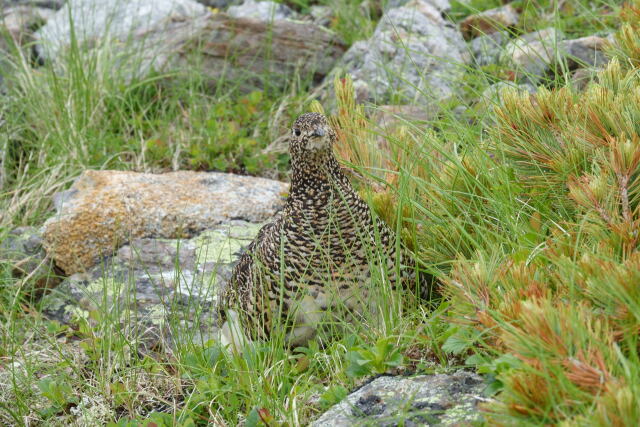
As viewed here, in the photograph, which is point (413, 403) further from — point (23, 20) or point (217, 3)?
point (217, 3)

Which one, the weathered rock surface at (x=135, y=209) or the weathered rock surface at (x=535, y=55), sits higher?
the weathered rock surface at (x=535, y=55)

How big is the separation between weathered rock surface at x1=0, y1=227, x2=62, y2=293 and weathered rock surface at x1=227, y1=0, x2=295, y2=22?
A: 3.29 metres

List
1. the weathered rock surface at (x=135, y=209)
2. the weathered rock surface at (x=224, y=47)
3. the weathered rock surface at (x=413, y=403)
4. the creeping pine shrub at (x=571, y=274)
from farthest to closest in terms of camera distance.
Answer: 1. the weathered rock surface at (x=224, y=47)
2. the weathered rock surface at (x=135, y=209)
3. the weathered rock surface at (x=413, y=403)
4. the creeping pine shrub at (x=571, y=274)

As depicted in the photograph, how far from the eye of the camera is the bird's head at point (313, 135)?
3688 mm

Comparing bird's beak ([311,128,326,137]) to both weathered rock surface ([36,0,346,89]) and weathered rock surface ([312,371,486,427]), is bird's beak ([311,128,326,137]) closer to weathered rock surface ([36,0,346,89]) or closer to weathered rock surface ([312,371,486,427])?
weathered rock surface ([312,371,486,427])

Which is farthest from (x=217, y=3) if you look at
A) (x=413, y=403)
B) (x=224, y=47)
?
(x=413, y=403)

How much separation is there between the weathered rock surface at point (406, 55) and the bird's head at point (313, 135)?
225cm

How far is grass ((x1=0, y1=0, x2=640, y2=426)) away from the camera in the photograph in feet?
6.82

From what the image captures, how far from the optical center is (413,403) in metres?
2.61

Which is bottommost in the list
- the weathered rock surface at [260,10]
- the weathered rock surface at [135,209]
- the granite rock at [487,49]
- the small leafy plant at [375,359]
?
the weathered rock surface at [135,209]

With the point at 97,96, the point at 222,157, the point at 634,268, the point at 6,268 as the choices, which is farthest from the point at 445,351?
the point at 97,96

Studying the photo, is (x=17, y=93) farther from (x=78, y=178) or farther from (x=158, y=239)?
(x=158, y=239)

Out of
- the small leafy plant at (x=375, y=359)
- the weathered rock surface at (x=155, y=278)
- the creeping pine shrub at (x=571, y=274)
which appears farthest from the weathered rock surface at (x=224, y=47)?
the small leafy plant at (x=375, y=359)

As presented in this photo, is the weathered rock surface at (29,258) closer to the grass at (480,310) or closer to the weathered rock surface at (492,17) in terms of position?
the grass at (480,310)
